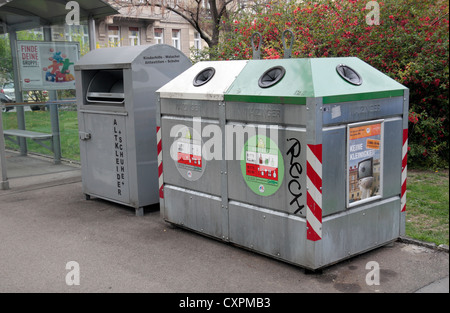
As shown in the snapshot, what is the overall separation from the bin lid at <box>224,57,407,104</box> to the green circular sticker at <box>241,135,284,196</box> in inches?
14.5

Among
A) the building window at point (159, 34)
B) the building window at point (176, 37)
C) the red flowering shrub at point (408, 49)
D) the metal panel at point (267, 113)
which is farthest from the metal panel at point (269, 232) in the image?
the building window at point (176, 37)

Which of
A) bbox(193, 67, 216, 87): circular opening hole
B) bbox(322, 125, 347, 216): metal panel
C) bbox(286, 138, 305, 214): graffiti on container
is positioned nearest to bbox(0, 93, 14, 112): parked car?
bbox(193, 67, 216, 87): circular opening hole

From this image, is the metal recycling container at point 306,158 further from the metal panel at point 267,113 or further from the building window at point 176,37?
the building window at point 176,37

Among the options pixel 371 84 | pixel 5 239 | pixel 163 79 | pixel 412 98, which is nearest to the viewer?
pixel 371 84

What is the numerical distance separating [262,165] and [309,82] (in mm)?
812

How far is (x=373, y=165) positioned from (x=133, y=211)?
10.1 ft

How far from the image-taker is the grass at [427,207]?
4734 mm

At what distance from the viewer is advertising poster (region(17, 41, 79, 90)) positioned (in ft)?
26.8

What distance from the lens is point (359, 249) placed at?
4199 millimetres

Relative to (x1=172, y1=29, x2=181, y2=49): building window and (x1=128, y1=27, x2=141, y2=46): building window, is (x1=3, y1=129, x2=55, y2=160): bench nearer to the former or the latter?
(x1=128, y1=27, x2=141, y2=46): building window

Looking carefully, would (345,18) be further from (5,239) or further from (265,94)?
(5,239)

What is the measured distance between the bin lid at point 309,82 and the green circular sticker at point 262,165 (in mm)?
369
